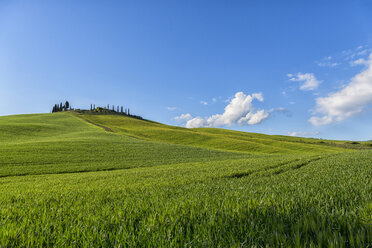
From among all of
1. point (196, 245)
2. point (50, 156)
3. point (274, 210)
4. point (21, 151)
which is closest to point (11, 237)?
point (196, 245)

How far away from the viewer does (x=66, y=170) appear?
24.6 meters

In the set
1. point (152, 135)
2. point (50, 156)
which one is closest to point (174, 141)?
point (152, 135)

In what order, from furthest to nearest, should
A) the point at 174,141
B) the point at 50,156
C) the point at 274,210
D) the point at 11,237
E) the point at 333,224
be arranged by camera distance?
the point at 174,141
the point at 50,156
the point at 274,210
the point at 11,237
the point at 333,224

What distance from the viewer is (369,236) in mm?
1969

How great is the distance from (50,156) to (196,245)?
3502 centimetres

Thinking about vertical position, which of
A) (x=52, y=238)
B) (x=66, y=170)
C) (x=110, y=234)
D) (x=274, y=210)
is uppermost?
(x=274, y=210)

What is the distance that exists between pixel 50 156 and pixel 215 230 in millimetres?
34899

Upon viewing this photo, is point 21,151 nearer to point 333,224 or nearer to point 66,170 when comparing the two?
point 66,170

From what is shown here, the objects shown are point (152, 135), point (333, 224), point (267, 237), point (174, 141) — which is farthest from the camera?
point (152, 135)

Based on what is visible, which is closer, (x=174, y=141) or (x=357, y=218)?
(x=357, y=218)

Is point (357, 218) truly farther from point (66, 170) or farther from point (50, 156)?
point (50, 156)

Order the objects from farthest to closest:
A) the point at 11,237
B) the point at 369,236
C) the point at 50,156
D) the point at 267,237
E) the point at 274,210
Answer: the point at 50,156, the point at 274,210, the point at 11,237, the point at 267,237, the point at 369,236

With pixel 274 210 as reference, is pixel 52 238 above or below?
below

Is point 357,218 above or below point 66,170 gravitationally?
above
